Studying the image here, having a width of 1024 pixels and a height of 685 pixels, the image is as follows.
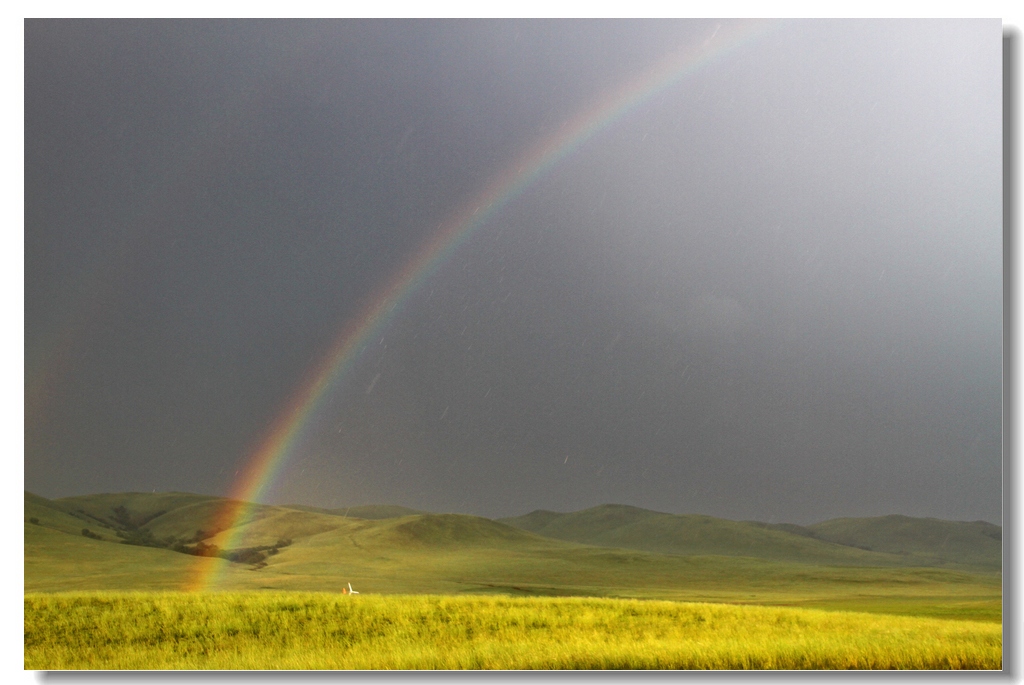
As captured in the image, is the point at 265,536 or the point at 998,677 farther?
the point at 265,536

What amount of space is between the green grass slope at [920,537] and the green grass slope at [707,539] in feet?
25.8

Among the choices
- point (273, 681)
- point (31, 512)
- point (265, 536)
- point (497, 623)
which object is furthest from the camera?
point (265, 536)

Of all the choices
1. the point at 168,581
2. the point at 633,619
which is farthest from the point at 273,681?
the point at 168,581

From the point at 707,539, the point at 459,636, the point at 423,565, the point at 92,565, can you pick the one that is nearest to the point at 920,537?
the point at 707,539

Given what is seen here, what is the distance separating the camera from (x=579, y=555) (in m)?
103

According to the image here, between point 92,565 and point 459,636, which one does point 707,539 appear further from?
point 459,636

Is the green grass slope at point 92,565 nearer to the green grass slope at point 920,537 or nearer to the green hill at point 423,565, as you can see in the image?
the green hill at point 423,565

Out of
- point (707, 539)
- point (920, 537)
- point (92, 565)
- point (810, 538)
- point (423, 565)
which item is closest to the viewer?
point (92, 565)

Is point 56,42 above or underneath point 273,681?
Answer: above

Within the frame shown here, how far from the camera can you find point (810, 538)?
497 feet

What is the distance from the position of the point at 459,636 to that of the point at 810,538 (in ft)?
467

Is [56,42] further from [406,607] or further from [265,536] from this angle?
[265,536]

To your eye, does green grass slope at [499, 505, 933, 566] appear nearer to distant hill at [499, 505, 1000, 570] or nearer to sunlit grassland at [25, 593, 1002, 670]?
distant hill at [499, 505, 1000, 570]
